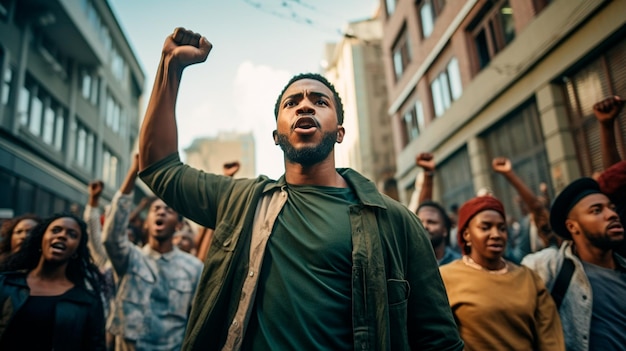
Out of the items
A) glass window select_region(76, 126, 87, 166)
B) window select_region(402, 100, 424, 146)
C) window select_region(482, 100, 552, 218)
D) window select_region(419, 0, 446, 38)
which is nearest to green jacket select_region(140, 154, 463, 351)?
window select_region(482, 100, 552, 218)

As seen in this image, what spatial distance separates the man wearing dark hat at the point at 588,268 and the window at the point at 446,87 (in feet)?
34.4

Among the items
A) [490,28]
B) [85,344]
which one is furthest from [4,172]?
[490,28]

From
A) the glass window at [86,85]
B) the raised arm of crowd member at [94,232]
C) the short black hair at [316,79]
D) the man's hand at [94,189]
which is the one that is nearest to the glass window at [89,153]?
the glass window at [86,85]

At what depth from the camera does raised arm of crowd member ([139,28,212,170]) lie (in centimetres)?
190

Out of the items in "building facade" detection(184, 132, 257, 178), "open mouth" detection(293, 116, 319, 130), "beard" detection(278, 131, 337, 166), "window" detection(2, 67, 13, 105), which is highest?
"building facade" detection(184, 132, 257, 178)

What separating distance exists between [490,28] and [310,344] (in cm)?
1223

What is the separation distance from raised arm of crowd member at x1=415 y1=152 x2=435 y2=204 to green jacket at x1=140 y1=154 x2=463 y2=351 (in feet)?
7.22

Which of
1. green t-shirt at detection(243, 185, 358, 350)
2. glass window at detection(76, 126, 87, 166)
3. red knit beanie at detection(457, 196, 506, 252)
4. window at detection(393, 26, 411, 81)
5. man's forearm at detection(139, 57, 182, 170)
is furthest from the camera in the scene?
glass window at detection(76, 126, 87, 166)

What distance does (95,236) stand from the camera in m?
4.14

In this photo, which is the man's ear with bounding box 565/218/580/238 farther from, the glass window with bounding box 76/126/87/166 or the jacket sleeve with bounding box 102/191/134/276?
the glass window with bounding box 76/126/87/166

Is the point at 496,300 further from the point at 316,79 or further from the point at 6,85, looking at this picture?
the point at 6,85

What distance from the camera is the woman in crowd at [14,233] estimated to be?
3963 millimetres

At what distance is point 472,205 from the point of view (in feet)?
11.7

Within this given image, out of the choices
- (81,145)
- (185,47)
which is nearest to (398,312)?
(185,47)
